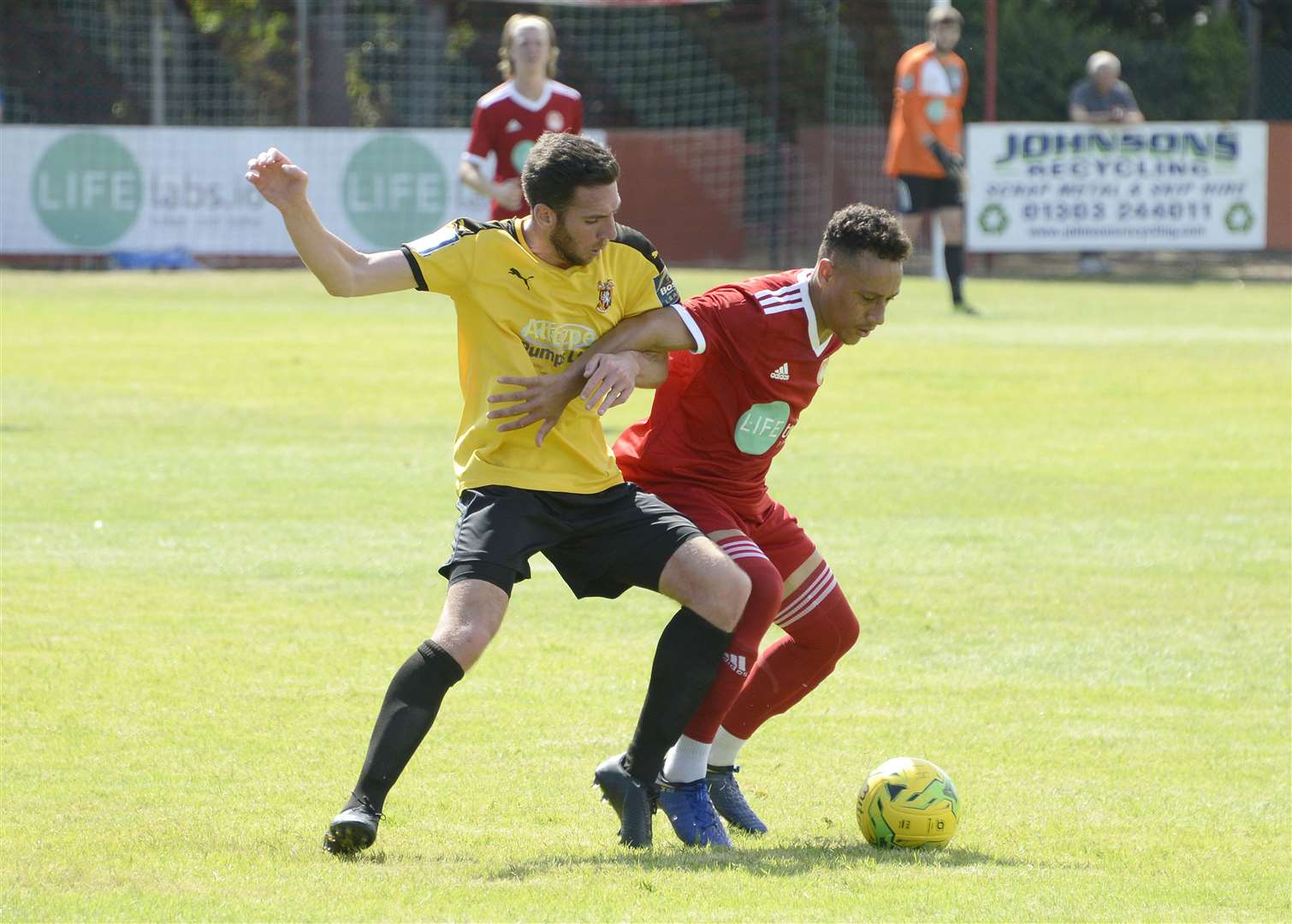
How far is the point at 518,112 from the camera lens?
13.6m

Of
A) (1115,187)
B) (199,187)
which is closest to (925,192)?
(1115,187)

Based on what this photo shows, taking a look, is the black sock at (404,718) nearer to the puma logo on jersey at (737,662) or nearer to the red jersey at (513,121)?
the puma logo on jersey at (737,662)

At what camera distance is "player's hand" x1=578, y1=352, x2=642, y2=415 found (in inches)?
201

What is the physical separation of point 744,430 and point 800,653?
70 cm

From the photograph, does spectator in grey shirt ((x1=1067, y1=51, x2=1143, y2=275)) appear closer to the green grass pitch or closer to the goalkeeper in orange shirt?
the goalkeeper in orange shirt

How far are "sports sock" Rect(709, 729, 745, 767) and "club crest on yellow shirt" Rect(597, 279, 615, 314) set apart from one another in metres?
1.28

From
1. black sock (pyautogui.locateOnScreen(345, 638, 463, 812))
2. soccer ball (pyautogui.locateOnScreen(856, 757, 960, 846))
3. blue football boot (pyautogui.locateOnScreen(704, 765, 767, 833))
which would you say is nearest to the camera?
black sock (pyautogui.locateOnScreen(345, 638, 463, 812))

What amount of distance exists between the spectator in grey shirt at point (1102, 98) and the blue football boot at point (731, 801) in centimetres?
1972

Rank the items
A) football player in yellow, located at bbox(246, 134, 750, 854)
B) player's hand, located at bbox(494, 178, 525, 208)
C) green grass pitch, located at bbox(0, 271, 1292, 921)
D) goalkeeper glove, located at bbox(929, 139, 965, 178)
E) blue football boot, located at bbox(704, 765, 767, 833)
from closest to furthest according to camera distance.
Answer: green grass pitch, located at bbox(0, 271, 1292, 921), football player in yellow, located at bbox(246, 134, 750, 854), blue football boot, located at bbox(704, 765, 767, 833), player's hand, located at bbox(494, 178, 525, 208), goalkeeper glove, located at bbox(929, 139, 965, 178)

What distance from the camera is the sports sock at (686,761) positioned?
534 cm

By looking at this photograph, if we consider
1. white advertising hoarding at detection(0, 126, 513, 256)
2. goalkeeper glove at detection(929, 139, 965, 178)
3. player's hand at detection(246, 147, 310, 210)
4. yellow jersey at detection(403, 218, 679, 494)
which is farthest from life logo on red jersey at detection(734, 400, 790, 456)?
white advertising hoarding at detection(0, 126, 513, 256)

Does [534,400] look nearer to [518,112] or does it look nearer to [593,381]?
[593,381]

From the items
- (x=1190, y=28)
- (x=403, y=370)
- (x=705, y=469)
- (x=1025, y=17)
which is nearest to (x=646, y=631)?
(x=705, y=469)

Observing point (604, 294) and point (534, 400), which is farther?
point (604, 294)
